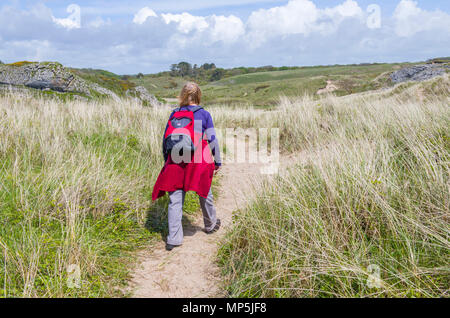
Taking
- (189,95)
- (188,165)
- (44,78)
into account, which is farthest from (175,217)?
(44,78)

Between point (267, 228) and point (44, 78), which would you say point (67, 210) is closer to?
point (267, 228)

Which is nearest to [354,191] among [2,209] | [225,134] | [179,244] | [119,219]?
[179,244]

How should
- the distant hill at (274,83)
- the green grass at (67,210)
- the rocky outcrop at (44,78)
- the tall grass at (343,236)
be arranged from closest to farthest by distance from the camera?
the tall grass at (343,236)
the green grass at (67,210)
the rocky outcrop at (44,78)
the distant hill at (274,83)

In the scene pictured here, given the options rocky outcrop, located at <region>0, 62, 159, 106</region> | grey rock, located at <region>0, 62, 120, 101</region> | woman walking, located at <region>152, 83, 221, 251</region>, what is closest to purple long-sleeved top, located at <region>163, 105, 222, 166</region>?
woman walking, located at <region>152, 83, 221, 251</region>

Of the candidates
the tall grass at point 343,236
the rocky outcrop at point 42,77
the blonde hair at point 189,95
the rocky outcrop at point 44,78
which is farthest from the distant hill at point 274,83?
the rocky outcrop at point 42,77

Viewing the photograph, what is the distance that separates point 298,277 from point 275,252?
25 cm

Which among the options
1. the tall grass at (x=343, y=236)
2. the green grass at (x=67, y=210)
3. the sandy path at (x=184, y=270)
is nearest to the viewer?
the tall grass at (x=343, y=236)

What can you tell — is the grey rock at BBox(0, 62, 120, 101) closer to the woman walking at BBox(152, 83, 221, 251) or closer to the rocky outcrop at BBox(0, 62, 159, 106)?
the rocky outcrop at BBox(0, 62, 159, 106)

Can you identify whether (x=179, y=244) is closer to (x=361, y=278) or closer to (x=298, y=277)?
(x=298, y=277)

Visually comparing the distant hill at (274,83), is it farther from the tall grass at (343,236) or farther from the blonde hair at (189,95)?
the tall grass at (343,236)

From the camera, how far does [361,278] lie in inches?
74.5

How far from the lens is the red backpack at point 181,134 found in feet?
10.1

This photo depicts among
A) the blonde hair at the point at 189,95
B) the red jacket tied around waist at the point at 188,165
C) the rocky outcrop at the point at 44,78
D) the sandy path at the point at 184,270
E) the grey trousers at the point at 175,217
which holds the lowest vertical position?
the sandy path at the point at 184,270

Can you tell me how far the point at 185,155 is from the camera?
315 centimetres
